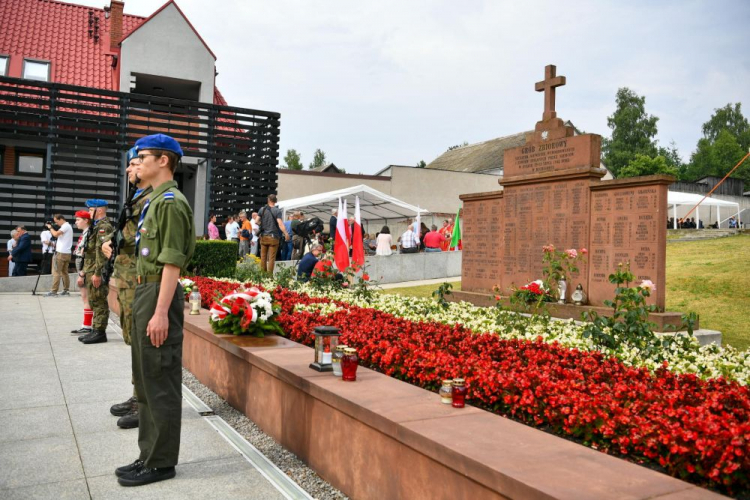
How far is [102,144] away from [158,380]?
60.2 ft

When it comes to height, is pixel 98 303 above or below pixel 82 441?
above

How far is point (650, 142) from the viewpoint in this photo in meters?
73.4

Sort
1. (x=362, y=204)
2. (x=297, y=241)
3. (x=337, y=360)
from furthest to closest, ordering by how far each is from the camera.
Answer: (x=362, y=204)
(x=297, y=241)
(x=337, y=360)

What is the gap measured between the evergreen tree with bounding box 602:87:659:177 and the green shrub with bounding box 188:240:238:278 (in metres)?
66.5

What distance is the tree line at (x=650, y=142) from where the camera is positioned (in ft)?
218

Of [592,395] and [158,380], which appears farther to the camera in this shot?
[158,380]

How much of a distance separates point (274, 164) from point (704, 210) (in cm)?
3917

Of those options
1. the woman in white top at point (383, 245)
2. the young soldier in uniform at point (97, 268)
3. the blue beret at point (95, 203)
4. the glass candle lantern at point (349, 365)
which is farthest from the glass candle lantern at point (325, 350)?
the woman in white top at point (383, 245)

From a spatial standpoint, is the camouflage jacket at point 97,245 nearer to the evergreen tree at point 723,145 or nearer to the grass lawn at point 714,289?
the grass lawn at point 714,289

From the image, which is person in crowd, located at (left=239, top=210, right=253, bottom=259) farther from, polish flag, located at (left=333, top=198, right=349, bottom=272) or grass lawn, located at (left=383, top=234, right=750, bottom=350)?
grass lawn, located at (left=383, top=234, right=750, bottom=350)

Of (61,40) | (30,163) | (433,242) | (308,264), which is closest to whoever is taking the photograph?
(308,264)

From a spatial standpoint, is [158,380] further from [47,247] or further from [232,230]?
[47,247]

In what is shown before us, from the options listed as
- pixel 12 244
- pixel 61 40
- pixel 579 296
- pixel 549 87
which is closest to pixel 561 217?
pixel 579 296

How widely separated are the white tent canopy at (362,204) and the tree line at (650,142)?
45.5 m
